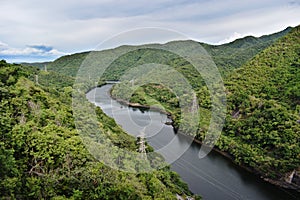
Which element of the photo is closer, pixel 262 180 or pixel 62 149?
pixel 62 149

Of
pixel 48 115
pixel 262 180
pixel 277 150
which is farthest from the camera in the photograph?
pixel 277 150

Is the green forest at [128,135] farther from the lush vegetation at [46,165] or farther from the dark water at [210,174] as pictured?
the dark water at [210,174]

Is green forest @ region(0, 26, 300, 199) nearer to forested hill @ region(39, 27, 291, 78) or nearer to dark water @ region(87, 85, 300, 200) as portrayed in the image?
dark water @ region(87, 85, 300, 200)

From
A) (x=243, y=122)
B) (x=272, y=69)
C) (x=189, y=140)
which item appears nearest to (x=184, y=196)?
(x=189, y=140)

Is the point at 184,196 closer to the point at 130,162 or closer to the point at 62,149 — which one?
the point at 130,162

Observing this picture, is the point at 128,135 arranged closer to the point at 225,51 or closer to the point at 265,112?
the point at 265,112

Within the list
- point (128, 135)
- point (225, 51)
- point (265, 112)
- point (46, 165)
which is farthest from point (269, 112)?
point (225, 51)
